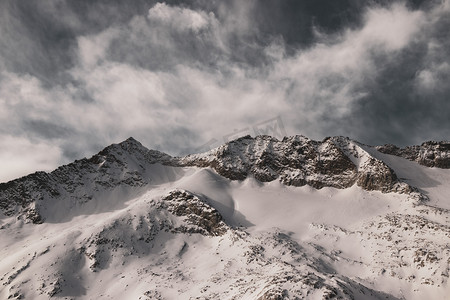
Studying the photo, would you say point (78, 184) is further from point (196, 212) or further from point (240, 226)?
point (240, 226)

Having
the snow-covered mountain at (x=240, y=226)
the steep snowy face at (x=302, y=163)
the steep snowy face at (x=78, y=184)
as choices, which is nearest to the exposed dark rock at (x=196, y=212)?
the snow-covered mountain at (x=240, y=226)

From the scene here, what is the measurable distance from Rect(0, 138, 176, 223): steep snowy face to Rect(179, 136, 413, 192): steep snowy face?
19685 millimetres

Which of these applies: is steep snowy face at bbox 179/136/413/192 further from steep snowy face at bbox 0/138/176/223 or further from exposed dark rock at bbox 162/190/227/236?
exposed dark rock at bbox 162/190/227/236

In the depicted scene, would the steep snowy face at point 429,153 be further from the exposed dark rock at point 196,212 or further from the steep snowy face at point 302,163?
the exposed dark rock at point 196,212

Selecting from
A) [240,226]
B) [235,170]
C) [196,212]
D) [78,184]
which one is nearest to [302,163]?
[235,170]

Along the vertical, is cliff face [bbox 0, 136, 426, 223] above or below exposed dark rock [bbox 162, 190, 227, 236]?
above

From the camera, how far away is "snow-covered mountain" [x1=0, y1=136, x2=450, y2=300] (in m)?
40.7

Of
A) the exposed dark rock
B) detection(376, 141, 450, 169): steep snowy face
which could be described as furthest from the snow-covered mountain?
detection(376, 141, 450, 169): steep snowy face

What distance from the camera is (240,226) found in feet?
203

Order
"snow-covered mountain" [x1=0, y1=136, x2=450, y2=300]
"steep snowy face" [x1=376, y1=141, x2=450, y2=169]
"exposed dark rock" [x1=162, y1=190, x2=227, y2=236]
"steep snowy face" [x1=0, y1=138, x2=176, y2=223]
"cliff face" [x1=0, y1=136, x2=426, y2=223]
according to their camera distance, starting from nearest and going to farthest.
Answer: "snow-covered mountain" [x1=0, y1=136, x2=450, y2=300]
"exposed dark rock" [x1=162, y1=190, x2=227, y2=236]
"steep snowy face" [x1=0, y1=138, x2=176, y2=223]
"cliff face" [x1=0, y1=136, x2=426, y2=223]
"steep snowy face" [x1=376, y1=141, x2=450, y2=169]

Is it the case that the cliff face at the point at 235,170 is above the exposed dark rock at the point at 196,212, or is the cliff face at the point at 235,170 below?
above

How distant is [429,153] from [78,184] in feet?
331

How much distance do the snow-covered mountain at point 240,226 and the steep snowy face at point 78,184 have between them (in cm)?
32

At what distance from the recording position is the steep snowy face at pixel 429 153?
288 feet
